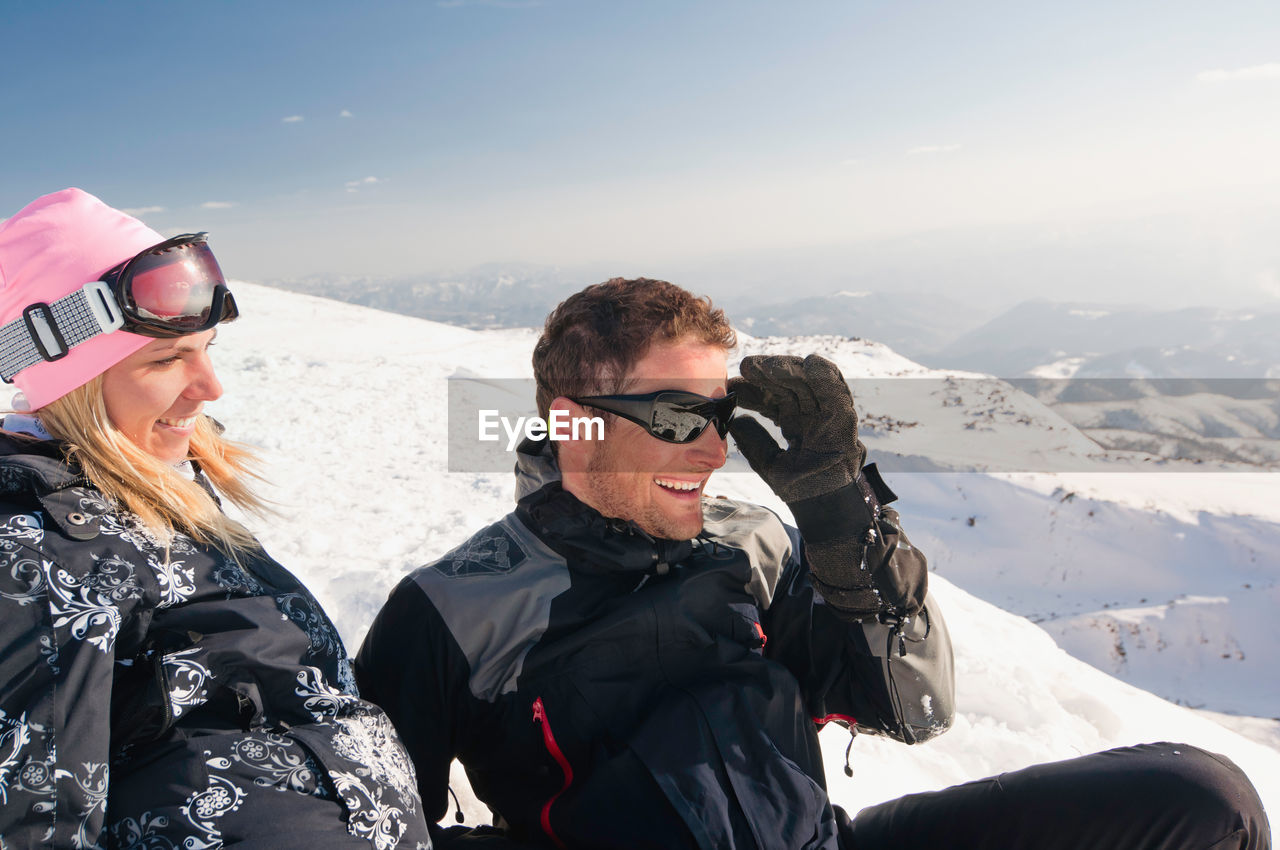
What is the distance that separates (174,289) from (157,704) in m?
1.17

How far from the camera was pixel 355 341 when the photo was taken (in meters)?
19.4

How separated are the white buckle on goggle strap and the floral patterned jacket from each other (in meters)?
0.24

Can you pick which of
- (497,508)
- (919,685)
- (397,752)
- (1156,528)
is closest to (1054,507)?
(1156,528)

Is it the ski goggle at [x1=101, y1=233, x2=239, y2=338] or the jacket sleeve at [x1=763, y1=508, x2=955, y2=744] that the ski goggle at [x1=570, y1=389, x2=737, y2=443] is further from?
the ski goggle at [x1=101, y1=233, x2=239, y2=338]

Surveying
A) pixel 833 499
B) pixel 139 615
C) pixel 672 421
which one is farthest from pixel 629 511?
pixel 139 615

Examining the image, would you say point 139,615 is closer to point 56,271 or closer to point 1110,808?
point 56,271

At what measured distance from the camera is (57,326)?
1660mm

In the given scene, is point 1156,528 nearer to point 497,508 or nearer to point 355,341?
point 497,508

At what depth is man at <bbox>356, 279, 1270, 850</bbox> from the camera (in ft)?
6.45

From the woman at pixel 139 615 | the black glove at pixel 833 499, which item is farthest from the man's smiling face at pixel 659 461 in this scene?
the woman at pixel 139 615

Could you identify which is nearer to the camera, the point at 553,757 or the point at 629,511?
the point at 553,757

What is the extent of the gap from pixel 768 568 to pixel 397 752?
1.47 m

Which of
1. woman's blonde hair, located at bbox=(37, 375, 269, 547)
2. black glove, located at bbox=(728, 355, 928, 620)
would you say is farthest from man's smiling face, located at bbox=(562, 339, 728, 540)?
woman's blonde hair, located at bbox=(37, 375, 269, 547)

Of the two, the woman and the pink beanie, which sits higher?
the pink beanie
